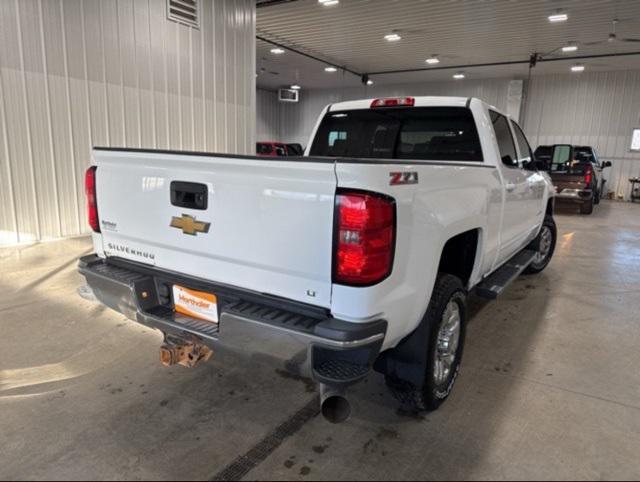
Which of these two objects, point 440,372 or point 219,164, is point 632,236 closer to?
point 440,372

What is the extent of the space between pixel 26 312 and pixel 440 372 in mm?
3509

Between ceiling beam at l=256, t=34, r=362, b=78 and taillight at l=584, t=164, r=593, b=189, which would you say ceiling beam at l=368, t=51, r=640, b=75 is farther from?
taillight at l=584, t=164, r=593, b=189

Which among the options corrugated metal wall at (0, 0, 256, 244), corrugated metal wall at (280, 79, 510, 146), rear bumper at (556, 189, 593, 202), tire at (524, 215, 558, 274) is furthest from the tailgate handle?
corrugated metal wall at (280, 79, 510, 146)

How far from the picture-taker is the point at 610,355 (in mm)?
3320

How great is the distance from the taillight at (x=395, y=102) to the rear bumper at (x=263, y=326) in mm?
2171

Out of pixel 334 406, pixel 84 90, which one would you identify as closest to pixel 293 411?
pixel 334 406

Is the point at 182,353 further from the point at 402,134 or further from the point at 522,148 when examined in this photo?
the point at 522,148

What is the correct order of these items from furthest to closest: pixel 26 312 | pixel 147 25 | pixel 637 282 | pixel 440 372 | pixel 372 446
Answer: pixel 147 25 → pixel 637 282 → pixel 26 312 → pixel 440 372 → pixel 372 446

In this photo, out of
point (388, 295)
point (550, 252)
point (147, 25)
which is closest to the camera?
point (388, 295)

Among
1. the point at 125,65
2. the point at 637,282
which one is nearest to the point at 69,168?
the point at 125,65

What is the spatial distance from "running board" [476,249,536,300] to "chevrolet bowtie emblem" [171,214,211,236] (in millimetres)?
2041

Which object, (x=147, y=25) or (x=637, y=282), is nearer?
(x=637, y=282)

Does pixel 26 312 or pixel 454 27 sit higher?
pixel 454 27

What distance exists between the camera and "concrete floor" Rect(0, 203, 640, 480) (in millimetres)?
2062
